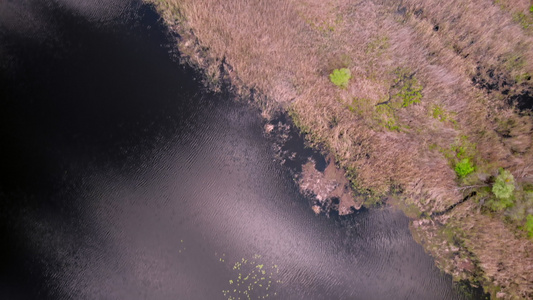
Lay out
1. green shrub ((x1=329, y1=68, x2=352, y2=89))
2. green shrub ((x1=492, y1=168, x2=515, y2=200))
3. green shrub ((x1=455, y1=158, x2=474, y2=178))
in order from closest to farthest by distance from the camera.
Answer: green shrub ((x1=492, y1=168, x2=515, y2=200)), green shrub ((x1=455, y1=158, x2=474, y2=178)), green shrub ((x1=329, y1=68, x2=352, y2=89))

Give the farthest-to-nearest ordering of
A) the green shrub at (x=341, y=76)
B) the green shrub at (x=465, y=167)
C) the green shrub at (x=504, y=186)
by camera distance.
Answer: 1. the green shrub at (x=341, y=76)
2. the green shrub at (x=465, y=167)
3. the green shrub at (x=504, y=186)

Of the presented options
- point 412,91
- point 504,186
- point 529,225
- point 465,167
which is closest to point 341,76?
point 412,91

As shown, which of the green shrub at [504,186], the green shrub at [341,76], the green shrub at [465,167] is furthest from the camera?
the green shrub at [341,76]

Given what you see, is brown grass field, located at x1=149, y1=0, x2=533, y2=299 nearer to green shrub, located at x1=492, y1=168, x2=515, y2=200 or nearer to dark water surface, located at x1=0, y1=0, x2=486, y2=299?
green shrub, located at x1=492, y1=168, x2=515, y2=200

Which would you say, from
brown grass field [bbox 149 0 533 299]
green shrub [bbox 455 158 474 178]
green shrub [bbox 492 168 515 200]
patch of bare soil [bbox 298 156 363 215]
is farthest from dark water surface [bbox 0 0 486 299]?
green shrub [bbox 492 168 515 200]

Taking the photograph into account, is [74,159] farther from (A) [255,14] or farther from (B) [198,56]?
(A) [255,14]

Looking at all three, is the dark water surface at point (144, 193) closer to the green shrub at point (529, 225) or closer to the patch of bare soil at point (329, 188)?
the patch of bare soil at point (329, 188)

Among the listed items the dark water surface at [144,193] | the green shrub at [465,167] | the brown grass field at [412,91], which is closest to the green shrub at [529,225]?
the brown grass field at [412,91]
